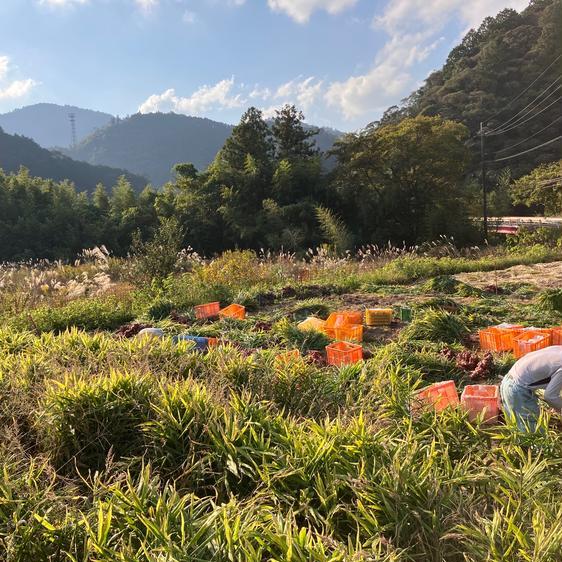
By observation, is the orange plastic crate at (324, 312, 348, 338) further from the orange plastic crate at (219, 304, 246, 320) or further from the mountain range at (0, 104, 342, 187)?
the mountain range at (0, 104, 342, 187)

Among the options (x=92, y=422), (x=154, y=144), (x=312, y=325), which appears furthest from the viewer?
(x=154, y=144)

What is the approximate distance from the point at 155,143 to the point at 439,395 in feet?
486

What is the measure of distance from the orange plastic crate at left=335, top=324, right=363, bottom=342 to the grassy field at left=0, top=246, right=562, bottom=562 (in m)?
0.73

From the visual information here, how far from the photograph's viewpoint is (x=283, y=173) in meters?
22.4

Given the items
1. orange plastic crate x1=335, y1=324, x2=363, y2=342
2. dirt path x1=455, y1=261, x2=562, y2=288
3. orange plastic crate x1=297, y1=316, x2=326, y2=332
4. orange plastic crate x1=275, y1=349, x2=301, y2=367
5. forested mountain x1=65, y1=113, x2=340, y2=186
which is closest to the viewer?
orange plastic crate x1=275, y1=349, x2=301, y2=367

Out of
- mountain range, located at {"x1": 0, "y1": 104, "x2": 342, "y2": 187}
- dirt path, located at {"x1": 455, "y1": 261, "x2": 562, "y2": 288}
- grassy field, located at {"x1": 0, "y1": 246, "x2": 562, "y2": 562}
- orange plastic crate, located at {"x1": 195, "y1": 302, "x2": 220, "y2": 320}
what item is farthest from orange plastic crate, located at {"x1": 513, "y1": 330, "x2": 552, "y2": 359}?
mountain range, located at {"x1": 0, "y1": 104, "x2": 342, "y2": 187}

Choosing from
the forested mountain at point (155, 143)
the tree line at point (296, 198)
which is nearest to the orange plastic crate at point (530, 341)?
the tree line at point (296, 198)

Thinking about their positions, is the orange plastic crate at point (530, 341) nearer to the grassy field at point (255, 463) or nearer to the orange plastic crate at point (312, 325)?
the grassy field at point (255, 463)

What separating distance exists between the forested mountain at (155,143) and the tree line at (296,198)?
321 ft

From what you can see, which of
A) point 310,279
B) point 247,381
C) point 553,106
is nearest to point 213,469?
point 247,381

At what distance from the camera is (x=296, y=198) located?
2305cm

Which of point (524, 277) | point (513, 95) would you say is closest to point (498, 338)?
point (524, 277)

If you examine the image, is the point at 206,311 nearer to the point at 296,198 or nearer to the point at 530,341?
the point at 530,341

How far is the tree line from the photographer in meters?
20.8
